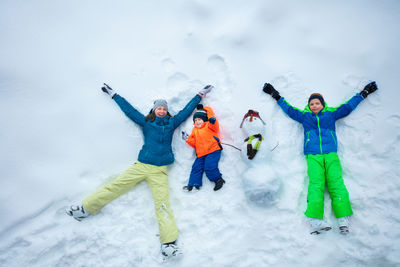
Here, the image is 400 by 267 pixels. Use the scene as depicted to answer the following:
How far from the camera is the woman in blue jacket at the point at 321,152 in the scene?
2711mm

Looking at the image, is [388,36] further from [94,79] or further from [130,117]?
[94,79]

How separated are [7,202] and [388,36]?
597cm

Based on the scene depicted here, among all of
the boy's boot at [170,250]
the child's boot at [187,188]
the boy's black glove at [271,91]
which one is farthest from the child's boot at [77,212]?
the boy's black glove at [271,91]

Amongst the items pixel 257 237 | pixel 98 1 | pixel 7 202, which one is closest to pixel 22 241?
pixel 7 202

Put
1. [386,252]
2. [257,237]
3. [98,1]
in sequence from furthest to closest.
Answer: [98,1], [257,237], [386,252]

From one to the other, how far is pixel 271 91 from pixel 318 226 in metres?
1.91

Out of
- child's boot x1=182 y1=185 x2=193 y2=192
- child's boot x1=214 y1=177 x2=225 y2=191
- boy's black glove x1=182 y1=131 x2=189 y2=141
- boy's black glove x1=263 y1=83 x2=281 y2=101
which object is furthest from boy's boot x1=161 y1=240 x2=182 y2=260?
boy's black glove x1=263 y1=83 x2=281 y2=101

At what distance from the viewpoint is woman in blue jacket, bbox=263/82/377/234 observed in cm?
271

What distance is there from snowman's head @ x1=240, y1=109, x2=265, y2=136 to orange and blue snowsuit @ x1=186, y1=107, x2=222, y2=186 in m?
0.41

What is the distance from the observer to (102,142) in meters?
3.37

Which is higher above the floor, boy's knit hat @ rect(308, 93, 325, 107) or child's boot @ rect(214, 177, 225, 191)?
boy's knit hat @ rect(308, 93, 325, 107)

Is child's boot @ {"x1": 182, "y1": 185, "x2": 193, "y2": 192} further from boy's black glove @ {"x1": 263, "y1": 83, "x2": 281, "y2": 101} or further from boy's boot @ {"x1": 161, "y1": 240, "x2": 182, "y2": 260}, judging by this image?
boy's black glove @ {"x1": 263, "y1": 83, "x2": 281, "y2": 101}

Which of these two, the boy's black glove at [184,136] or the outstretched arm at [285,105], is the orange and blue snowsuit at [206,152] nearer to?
the boy's black glove at [184,136]

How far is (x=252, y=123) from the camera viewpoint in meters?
3.04
